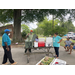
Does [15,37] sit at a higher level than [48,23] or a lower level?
lower

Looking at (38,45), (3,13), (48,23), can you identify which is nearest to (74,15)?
(38,45)

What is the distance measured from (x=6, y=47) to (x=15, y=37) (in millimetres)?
6990

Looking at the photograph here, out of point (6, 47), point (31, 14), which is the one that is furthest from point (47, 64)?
point (31, 14)

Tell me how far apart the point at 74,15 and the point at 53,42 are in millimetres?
7252

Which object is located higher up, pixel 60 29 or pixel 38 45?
pixel 60 29

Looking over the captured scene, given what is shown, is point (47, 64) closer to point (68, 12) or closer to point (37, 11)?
point (37, 11)

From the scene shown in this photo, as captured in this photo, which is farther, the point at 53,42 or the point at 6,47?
the point at 53,42

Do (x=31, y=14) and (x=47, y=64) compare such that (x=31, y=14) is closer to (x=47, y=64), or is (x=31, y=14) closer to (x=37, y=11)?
(x=37, y=11)

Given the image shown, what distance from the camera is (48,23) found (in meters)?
27.3
